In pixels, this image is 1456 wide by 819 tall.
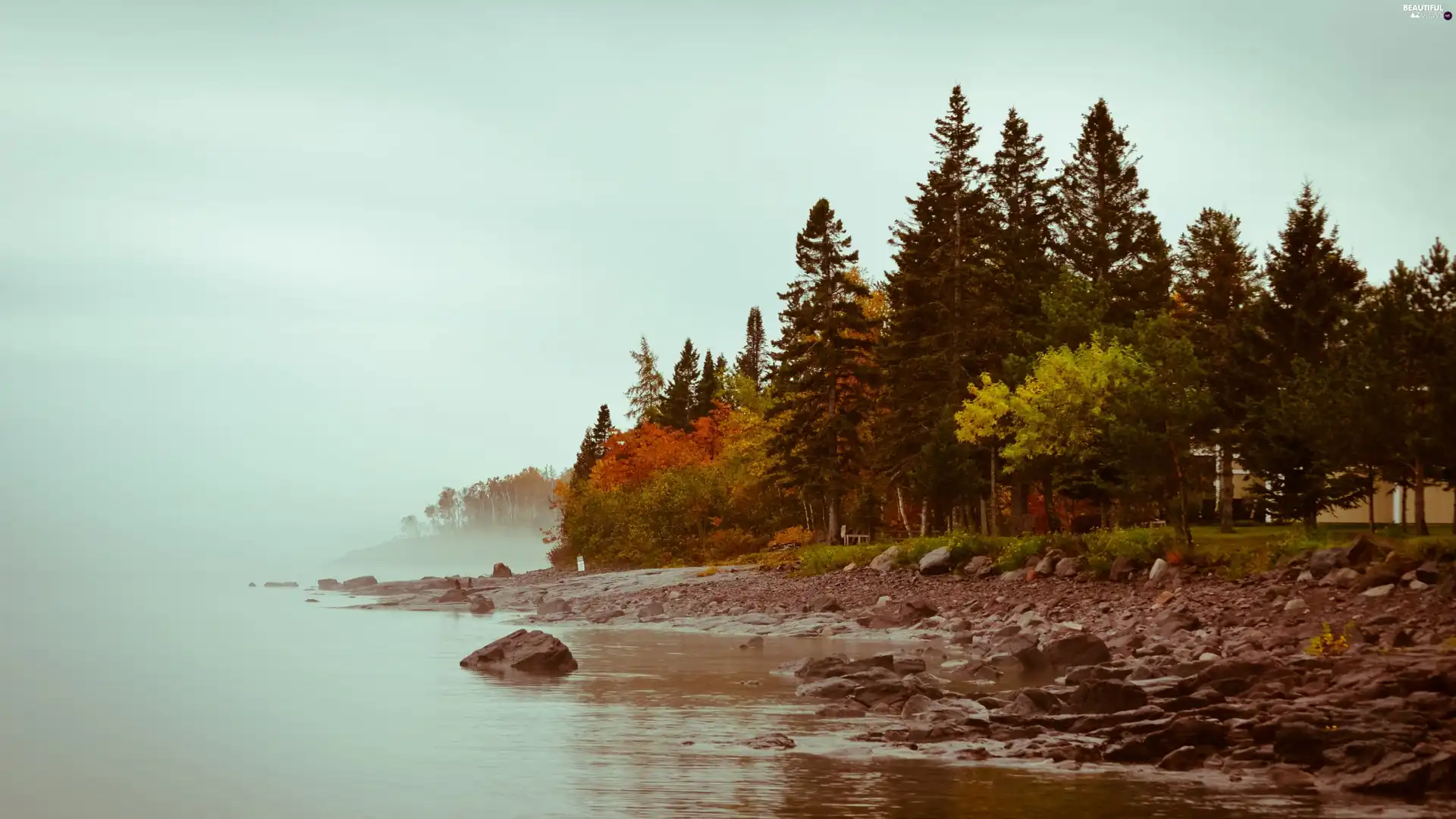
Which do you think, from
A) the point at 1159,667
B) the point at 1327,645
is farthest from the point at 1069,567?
the point at 1159,667

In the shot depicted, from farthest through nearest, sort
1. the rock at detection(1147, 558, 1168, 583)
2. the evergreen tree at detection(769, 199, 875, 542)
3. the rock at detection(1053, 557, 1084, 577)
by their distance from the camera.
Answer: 1. the evergreen tree at detection(769, 199, 875, 542)
2. the rock at detection(1053, 557, 1084, 577)
3. the rock at detection(1147, 558, 1168, 583)

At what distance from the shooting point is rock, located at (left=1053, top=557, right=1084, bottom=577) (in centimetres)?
3538

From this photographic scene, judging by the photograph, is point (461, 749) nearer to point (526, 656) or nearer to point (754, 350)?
point (526, 656)

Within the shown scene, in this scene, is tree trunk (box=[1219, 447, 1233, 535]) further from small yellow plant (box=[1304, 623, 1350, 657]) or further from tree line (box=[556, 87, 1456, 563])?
small yellow plant (box=[1304, 623, 1350, 657])

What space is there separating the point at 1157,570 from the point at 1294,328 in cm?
1661

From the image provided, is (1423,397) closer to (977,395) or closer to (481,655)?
(977,395)

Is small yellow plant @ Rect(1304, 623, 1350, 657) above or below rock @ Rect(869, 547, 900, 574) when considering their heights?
below

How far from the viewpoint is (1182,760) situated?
1394cm

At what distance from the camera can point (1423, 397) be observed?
112ft

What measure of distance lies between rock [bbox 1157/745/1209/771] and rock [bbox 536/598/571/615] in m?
37.5

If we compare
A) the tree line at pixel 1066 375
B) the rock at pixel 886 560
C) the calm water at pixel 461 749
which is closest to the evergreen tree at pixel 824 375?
the tree line at pixel 1066 375

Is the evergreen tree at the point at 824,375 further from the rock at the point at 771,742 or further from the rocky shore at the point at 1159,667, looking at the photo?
the rock at the point at 771,742

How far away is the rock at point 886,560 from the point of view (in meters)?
44.2

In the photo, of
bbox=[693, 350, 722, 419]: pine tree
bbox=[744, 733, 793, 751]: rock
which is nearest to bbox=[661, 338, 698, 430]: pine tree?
bbox=[693, 350, 722, 419]: pine tree
